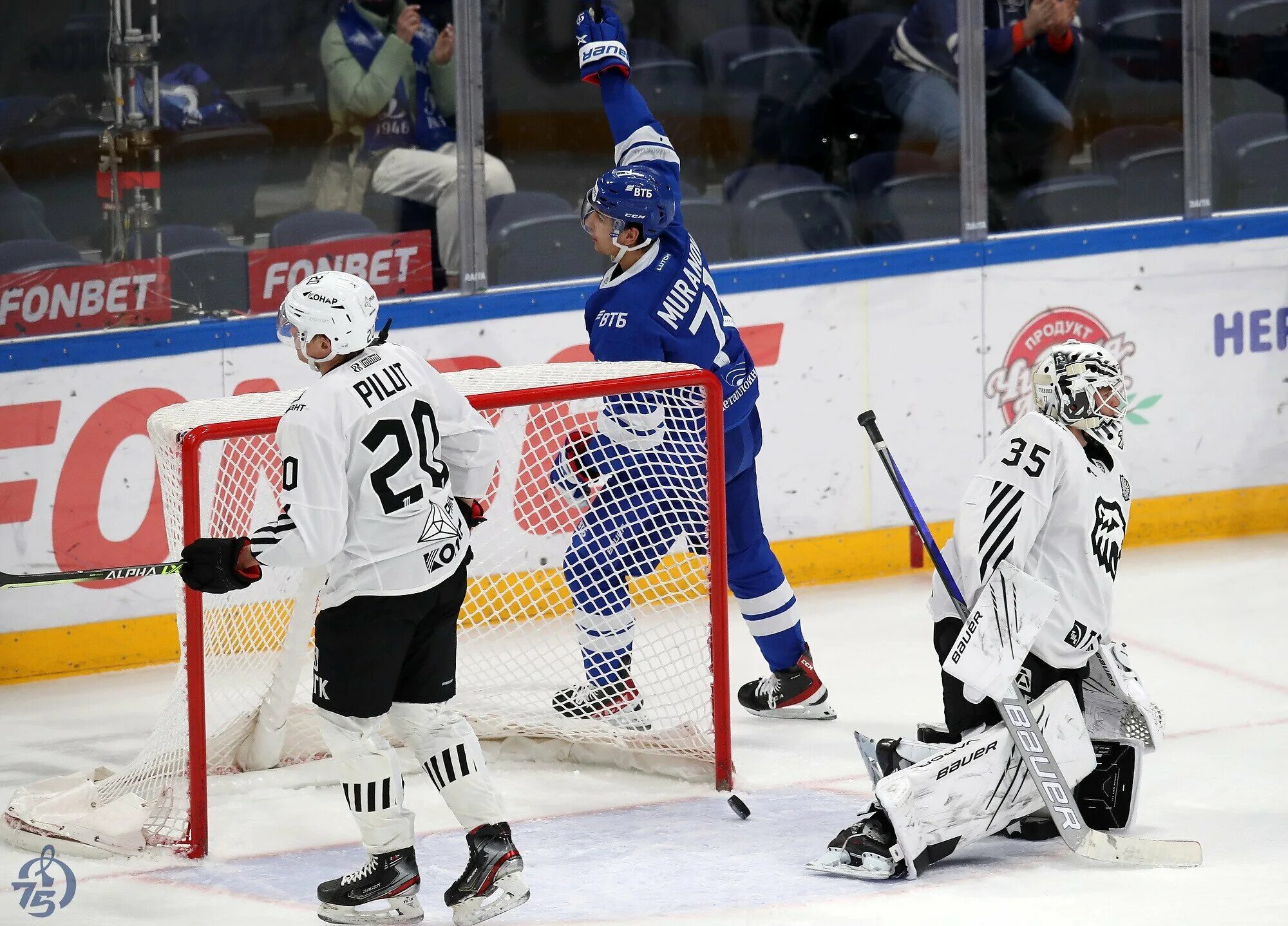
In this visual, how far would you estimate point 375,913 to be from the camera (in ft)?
11.7

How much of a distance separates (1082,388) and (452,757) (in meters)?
1.33

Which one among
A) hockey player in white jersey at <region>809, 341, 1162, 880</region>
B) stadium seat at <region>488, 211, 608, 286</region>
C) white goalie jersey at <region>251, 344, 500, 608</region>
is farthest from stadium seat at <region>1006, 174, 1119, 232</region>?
white goalie jersey at <region>251, 344, 500, 608</region>

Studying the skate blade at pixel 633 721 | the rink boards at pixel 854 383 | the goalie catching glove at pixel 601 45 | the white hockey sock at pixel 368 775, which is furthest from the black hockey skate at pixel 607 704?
the goalie catching glove at pixel 601 45

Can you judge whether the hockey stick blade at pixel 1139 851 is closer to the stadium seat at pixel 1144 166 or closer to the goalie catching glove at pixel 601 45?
the goalie catching glove at pixel 601 45

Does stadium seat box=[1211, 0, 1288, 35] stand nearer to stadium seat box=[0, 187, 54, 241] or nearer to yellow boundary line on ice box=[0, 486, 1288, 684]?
yellow boundary line on ice box=[0, 486, 1288, 684]

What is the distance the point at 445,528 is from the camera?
138 inches

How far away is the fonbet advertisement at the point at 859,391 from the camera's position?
5.18 meters

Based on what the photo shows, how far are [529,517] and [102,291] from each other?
4.17 feet

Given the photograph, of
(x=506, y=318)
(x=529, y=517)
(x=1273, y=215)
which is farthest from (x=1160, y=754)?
(x=1273, y=215)

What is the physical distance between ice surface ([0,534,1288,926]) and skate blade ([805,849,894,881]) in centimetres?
2

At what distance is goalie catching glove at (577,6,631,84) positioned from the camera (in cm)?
494

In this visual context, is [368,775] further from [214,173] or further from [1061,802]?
[214,173]

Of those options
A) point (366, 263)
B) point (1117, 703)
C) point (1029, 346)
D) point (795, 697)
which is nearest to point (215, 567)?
point (1117, 703)

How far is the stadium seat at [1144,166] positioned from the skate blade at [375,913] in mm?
3836
